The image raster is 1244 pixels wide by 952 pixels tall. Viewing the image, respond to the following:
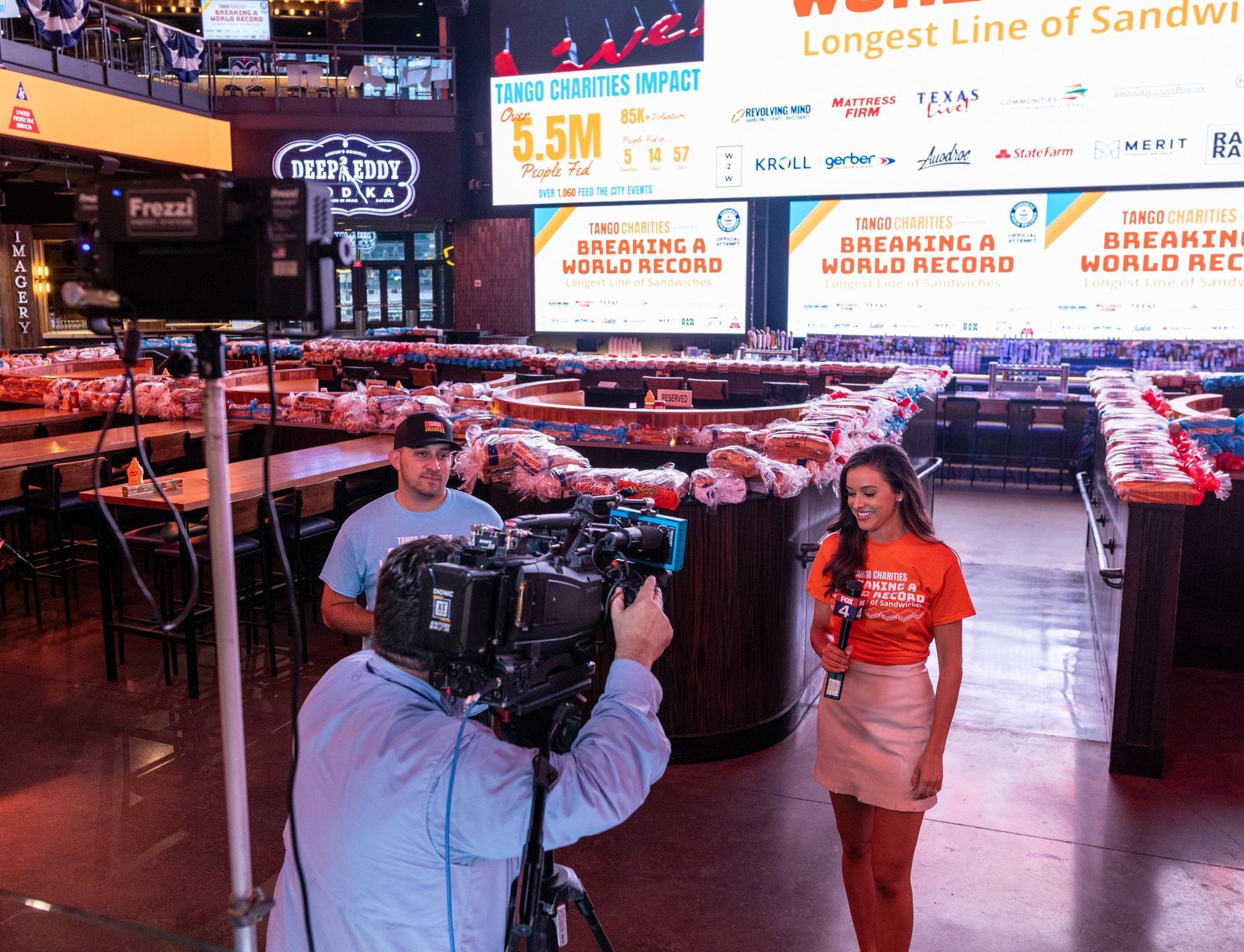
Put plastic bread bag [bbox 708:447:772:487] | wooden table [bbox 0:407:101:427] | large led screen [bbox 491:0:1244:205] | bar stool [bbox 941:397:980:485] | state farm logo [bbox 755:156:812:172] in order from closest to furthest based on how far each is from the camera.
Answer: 1. plastic bread bag [bbox 708:447:772:487]
2. wooden table [bbox 0:407:101:427]
3. bar stool [bbox 941:397:980:485]
4. large led screen [bbox 491:0:1244:205]
5. state farm logo [bbox 755:156:812:172]

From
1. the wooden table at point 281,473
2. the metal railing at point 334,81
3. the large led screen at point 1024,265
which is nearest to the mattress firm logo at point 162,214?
the wooden table at point 281,473

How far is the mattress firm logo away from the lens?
1485 millimetres

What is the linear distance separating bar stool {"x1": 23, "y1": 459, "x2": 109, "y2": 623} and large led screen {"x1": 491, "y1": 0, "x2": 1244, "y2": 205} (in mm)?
9739

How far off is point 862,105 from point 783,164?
122 centimetres

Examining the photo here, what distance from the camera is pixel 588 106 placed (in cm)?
1448

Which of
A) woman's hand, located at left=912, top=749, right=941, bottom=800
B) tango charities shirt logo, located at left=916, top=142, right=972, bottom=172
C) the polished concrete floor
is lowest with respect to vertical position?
the polished concrete floor

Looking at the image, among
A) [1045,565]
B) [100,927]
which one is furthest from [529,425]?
[1045,565]

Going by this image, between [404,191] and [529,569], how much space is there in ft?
Answer: 52.3

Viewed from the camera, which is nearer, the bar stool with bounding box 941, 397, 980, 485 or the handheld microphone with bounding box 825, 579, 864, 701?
the handheld microphone with bounding box 825, 579, 864, 701

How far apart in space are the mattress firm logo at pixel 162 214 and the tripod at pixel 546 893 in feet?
3.03

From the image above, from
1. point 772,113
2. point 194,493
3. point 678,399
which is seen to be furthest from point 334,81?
point 194,493

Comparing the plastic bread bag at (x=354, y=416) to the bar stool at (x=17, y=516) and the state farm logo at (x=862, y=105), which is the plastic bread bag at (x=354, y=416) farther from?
the state farm logo at (x=862, y=105)

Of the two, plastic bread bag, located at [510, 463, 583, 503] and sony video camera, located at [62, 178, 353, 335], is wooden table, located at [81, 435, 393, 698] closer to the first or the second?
plastic bread bag, located at [510, 463, 583, 503]

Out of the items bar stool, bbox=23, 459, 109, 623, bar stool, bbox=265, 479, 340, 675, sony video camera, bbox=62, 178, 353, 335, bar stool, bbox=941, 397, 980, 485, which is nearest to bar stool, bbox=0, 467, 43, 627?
bar stool, bbox=23, 459, 109, 623
